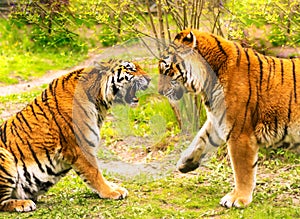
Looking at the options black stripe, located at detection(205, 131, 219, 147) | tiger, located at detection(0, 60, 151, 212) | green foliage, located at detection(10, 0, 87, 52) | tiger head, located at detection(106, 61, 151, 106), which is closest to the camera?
tiger, located at detection(0, 60, 151, 212)

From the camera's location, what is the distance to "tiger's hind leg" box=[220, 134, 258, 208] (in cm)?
559

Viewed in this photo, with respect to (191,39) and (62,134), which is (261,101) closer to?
(191,39)

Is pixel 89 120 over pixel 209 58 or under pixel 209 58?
under

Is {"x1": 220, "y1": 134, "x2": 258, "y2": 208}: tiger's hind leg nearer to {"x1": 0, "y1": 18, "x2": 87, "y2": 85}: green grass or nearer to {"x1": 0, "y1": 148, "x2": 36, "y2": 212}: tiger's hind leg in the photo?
{"x1": 0, "y1": 148, "x2": 36, "y2": 212}: tiger's hind leg

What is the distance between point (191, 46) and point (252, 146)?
3.58ft

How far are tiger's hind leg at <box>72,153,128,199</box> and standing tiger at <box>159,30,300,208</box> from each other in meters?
1.06

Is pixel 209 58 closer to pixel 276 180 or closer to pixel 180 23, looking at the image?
pixel 276 180

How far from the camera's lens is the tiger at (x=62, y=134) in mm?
5711

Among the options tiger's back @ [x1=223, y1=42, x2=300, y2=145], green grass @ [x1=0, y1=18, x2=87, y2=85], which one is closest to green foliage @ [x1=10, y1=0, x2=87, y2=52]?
green grass @ [x1=0, y1=18, x2=87, y2=85]

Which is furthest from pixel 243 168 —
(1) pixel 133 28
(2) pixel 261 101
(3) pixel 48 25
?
(3) pixel 48 25

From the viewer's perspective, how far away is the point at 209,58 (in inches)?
226

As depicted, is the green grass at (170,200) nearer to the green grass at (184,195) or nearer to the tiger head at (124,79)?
the green grass at (184,195)

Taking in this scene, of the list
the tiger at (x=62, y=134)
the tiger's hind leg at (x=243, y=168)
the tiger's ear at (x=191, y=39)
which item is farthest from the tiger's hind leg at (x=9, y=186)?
the tiger's ear at (x=191, y=39)

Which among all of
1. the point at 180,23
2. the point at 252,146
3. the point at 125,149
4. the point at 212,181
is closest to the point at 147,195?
the point at 212,181
